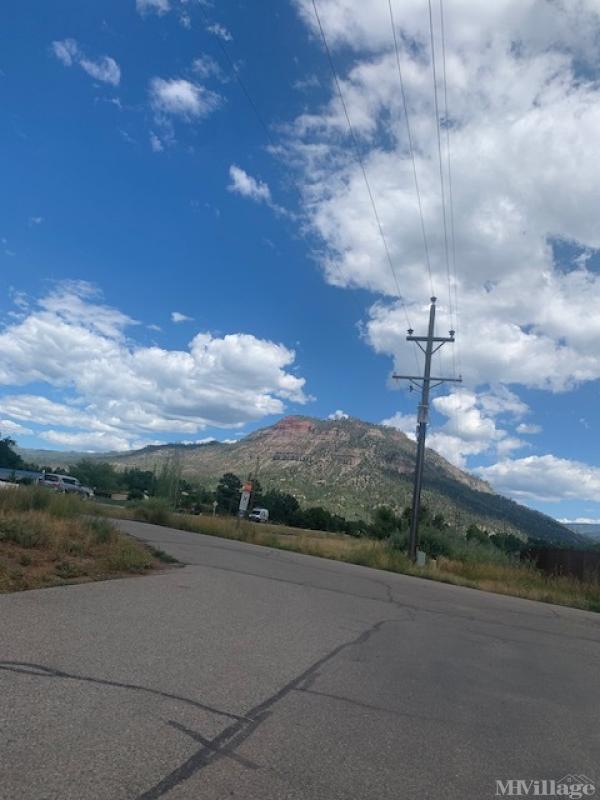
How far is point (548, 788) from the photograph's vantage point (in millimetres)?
4773

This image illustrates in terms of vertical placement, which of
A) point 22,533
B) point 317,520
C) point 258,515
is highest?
point 317,520

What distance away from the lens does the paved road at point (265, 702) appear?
439 centimetres

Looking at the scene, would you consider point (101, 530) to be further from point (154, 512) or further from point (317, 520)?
point (317, 520)

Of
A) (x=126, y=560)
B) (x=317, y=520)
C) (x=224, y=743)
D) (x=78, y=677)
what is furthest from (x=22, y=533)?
(x=317, y=520)

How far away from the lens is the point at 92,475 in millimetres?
90375

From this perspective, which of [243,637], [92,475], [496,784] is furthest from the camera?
[92,475]

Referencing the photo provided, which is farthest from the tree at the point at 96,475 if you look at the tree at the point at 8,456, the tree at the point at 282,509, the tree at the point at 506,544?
the tree at the point at 506,544

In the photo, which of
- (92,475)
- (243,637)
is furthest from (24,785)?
(92,475)

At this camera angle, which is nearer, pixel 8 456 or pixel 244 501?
pixel 244 501

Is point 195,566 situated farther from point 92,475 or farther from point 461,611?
point 92,475

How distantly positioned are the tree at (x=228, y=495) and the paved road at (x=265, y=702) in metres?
79.3

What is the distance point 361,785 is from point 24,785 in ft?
6.74

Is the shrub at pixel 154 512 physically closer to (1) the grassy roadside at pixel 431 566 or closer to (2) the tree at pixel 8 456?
(1) the grassy roadside at pixel 431 566

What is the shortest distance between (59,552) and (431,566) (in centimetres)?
1872
